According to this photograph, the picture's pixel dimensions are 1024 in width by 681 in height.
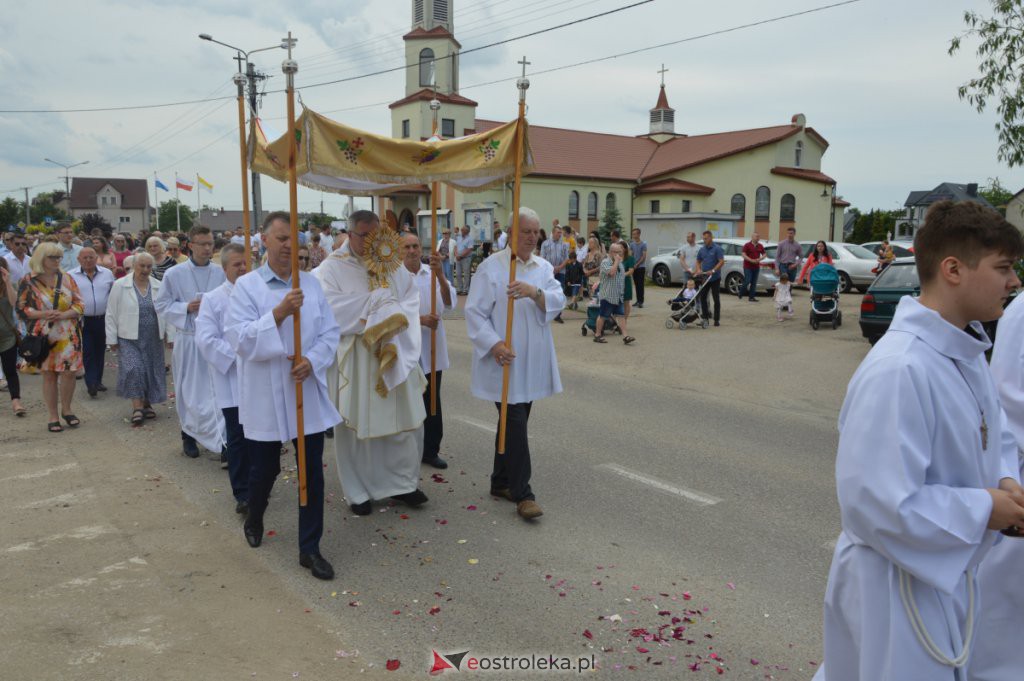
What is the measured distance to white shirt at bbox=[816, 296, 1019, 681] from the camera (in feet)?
6.51

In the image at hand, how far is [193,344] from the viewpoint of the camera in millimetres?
7352

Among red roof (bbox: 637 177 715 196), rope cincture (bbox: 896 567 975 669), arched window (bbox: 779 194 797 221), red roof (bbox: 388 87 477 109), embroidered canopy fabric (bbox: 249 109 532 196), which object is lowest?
rope cincture (bbox: 896 567 975 669)

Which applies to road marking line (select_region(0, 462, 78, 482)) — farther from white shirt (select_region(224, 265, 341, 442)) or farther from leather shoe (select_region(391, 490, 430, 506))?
leather shoe (select_region(391, 490, 430, 506))

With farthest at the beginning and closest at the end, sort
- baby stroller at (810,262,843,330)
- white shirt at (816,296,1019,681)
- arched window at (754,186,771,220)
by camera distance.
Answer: arched window at (754,186,771,220) → baby stroller at (810,262,843,330) → white shirt at (816,296,1019,681)

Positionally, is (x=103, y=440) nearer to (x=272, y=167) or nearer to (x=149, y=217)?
(x=272, y=167)

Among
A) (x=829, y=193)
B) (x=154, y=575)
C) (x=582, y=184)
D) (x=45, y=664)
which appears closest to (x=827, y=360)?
(x=154, y=575)

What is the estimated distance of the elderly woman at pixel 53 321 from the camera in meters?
8.20

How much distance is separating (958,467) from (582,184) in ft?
149

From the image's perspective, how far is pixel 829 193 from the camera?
1999 inches

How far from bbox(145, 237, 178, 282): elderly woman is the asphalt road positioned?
1.69 metres

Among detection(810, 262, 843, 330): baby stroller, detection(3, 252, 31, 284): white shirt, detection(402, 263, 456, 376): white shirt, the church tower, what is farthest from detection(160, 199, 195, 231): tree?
detection(402, 263, 456, 376): white shirt

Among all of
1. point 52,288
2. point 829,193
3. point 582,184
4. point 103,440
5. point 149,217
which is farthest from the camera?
point 149,217

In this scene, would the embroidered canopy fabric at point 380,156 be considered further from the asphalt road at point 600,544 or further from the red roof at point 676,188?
the red roof at point 676,188

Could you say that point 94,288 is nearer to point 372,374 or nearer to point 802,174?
point 372,374
